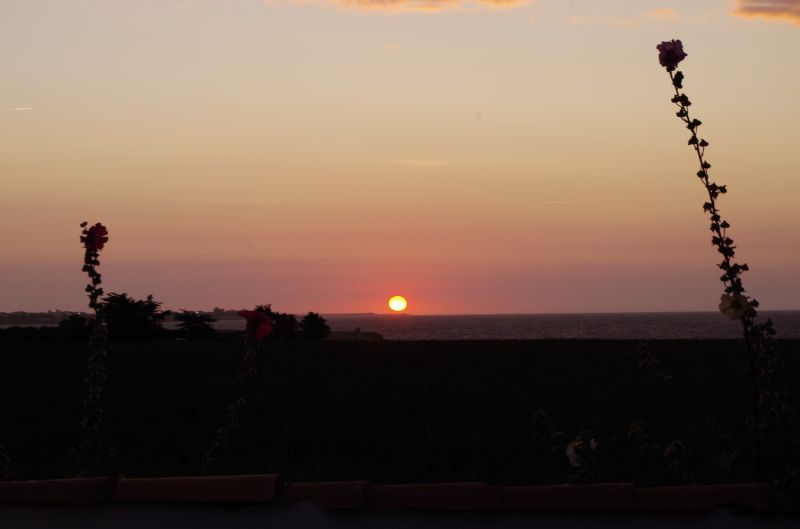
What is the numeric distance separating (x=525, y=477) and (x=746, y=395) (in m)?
10.5

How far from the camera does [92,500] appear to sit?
411 cm

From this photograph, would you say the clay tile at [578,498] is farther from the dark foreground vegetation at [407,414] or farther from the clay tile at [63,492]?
the clay tile at [63,492]

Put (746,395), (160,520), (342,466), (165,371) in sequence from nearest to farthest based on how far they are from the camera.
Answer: (160,520)
(342,466)
(746,395)
(165,371)

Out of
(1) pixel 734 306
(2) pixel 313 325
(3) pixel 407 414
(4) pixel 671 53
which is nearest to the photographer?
(1) pixel 734 306

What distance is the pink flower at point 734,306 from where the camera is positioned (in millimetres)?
5555

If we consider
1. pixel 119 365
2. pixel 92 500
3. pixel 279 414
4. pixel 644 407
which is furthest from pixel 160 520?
pixel 119 365

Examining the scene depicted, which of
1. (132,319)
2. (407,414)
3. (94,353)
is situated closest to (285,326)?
(132,319)

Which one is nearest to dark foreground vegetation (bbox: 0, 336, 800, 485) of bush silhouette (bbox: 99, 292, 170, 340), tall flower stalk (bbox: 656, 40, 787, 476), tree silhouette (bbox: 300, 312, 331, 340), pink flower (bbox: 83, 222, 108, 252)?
tall flower stalk (bbox: 656, 40, 787, 476)

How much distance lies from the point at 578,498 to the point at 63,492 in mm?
2049

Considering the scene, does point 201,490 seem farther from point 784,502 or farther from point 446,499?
point 784,502

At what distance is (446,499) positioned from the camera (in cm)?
394

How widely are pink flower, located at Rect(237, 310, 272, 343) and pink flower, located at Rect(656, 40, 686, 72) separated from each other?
301 cm

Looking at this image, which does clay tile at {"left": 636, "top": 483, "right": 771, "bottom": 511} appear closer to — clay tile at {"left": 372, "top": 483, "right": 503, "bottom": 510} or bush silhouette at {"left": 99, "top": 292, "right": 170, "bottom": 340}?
clay tile at {"left": 372, "top": 483, "right": 503, "bottom": 510}

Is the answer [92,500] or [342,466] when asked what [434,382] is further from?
[92,500]
